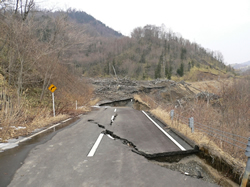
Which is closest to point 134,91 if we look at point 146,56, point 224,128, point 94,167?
point 224,128

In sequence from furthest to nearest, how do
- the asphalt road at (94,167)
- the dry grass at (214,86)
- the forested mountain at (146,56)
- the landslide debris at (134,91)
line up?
1. the forested mountain at (146,56)
2. the landslide debris at (134,91)
3. the dry grass at (214,86)
4. the asphalt road at (94,167)

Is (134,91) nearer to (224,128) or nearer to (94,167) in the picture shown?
(224,128)

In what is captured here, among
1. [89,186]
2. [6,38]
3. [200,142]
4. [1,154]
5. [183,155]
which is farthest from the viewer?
[6,38]

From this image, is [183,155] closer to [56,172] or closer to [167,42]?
[56,172]

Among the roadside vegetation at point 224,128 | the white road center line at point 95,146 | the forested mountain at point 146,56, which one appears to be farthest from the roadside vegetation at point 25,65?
the forested mountain at point 146,56

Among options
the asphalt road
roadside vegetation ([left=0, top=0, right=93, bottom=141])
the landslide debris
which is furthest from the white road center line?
the landslide debris

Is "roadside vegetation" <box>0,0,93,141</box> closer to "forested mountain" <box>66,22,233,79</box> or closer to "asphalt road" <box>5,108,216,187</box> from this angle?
"asphalt road" <box>5,108,216,187</box>

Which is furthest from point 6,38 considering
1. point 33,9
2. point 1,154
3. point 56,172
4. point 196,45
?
point 196,45

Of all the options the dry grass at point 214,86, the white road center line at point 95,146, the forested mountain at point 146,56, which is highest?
the forested mountain at point 146,56

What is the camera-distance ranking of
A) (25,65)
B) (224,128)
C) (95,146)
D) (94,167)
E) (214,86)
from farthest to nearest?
(214,86)
(25,65)
(224,128)
(95,146)
(94,167)

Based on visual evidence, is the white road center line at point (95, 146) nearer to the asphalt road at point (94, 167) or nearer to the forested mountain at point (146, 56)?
the asphalt road at point (94, 167)

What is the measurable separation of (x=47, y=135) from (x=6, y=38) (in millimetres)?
9154

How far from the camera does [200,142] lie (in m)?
5.72

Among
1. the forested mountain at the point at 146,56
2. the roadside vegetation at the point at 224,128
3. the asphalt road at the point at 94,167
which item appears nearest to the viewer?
the asphalt road at the point at 94,167
